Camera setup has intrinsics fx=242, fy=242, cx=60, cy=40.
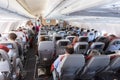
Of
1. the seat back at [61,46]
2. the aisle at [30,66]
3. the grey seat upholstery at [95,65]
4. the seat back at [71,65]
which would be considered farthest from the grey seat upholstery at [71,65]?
the seat back at [61,46]

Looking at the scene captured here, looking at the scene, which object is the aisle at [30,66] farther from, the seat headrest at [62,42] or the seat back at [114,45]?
the seat back at [114,45]

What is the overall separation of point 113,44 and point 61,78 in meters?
3.59

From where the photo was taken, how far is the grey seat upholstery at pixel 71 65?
18.3 feet

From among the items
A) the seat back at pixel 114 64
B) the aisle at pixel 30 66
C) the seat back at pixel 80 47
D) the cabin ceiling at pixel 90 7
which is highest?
the cabin ceiling at pixel 90 7

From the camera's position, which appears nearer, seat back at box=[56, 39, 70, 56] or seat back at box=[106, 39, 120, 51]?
seat back at box=[56, 39, 70, 56]

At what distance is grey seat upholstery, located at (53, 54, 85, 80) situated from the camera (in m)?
5.59

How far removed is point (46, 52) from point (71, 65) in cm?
272

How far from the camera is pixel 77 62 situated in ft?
18.7

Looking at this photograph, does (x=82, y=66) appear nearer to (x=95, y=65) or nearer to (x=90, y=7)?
(x=95, y=65)

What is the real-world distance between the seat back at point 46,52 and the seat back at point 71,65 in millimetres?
2324

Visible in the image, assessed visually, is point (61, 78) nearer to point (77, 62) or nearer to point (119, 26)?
point (77, 62)

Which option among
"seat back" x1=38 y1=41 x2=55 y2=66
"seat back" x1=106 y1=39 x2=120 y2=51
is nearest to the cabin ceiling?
"seat back" x1=38 y1=41 x2=55 y2=66

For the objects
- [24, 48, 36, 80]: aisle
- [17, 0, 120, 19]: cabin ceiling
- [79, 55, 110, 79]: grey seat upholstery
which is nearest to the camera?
[17, 0, 120, 19]: cabin ceiling

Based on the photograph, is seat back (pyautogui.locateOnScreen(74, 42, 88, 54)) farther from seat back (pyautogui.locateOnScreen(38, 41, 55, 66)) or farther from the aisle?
the aisle
